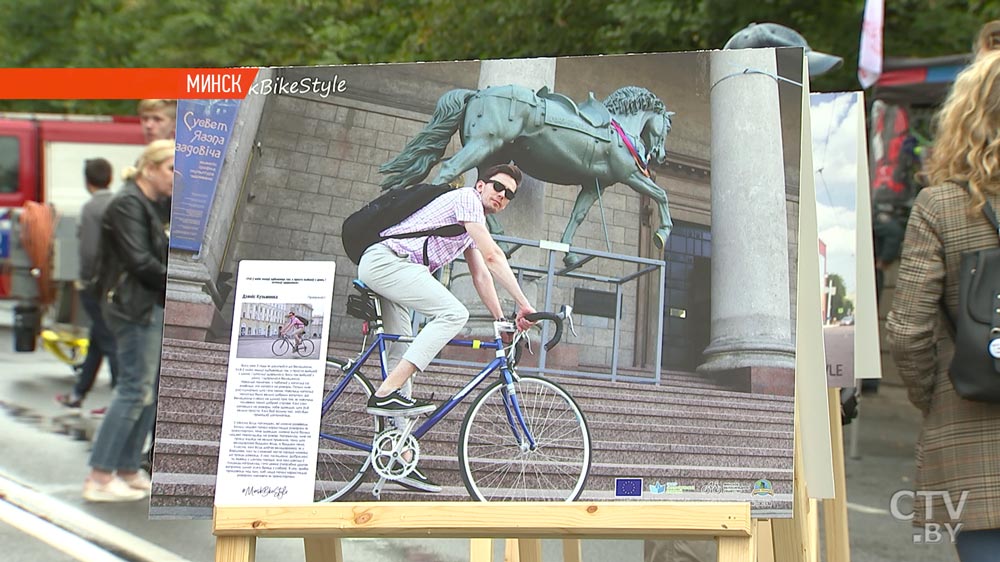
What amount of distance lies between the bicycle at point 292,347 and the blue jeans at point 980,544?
162 centimetres

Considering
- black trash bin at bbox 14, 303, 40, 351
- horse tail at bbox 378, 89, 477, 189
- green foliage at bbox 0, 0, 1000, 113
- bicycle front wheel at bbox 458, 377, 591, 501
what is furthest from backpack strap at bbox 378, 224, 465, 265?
black trash bin at bbox 14, 303, 40, 351

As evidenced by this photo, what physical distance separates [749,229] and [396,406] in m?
0.80

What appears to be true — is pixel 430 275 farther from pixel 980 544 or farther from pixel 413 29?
pixel 413 29

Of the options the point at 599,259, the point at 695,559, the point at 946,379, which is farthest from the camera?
the point at 695,559

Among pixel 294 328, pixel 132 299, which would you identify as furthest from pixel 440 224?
pixel 132 299

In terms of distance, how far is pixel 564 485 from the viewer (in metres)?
2.47

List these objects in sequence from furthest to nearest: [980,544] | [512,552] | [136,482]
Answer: [136,482]
[512,552]
[980,544]

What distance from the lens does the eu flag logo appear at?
2436 millimetres

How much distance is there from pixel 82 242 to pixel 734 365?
6.70 metres

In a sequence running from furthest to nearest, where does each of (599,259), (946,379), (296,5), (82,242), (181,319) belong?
(296,5) < (82,242) < (946,379) < (181,319) < (599,259)

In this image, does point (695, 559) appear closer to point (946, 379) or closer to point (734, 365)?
point (946, 379)

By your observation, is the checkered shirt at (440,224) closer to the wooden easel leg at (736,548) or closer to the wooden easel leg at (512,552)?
the wooden easel leg at (736,548)

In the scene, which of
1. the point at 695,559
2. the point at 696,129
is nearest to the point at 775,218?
the point at 696,129

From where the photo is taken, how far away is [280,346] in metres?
2.57
